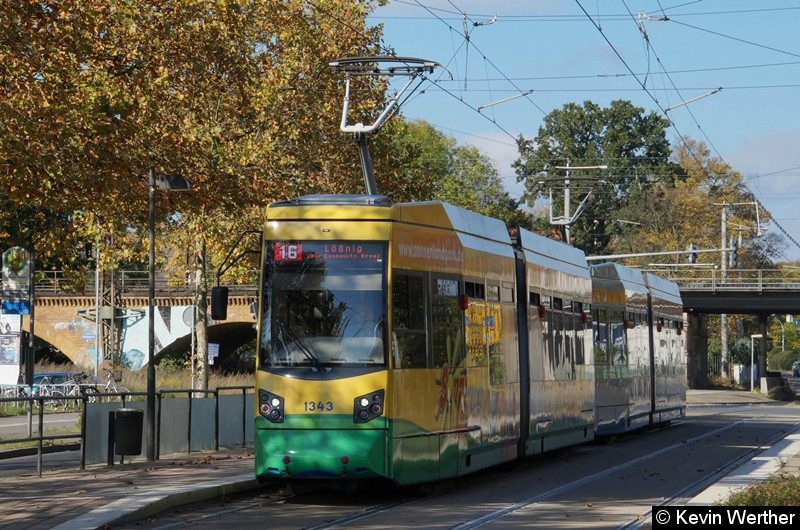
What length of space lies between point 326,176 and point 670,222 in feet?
197

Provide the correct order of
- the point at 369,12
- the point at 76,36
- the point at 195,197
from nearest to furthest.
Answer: the point at 76,36 < the point at 195,197 < the point at 369,12

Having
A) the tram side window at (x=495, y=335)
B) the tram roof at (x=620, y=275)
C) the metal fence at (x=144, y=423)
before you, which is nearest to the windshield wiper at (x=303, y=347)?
the tram side window at (x=495, y=335)

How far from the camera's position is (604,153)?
108438mm

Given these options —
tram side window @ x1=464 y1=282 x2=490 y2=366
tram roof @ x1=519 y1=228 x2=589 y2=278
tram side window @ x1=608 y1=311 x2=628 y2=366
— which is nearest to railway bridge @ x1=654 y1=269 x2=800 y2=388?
tram side window @ x1=608 y1=311 x2=628 y2=366

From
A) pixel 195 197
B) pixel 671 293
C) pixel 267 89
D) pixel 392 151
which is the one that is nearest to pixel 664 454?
pixel 195 197

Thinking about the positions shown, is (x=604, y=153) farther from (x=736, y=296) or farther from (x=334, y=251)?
(x=334, y=251)

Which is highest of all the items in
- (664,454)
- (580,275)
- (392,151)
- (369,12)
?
(369,12)

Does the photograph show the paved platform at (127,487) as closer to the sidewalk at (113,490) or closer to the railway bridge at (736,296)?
the sidewalk at (113,490)

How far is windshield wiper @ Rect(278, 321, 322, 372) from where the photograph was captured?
15008 mm

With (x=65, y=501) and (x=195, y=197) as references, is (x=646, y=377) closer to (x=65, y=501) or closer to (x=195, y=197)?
(x=195, y=197)

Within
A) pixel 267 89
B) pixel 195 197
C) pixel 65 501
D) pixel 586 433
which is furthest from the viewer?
pixel 267 89

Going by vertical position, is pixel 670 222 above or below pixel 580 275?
above

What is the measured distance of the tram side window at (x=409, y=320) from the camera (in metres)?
15.2

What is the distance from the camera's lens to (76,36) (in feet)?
64.5
